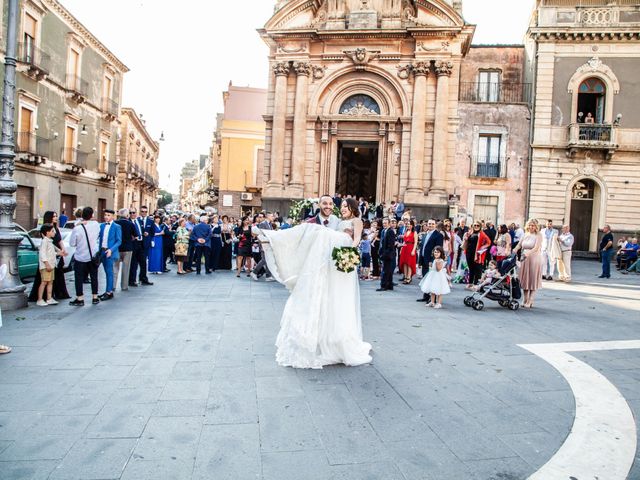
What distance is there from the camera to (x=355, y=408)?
13.7 ft

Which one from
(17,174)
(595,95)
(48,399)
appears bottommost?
(48,399)

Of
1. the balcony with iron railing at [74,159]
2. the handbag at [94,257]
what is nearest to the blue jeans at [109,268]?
the handbag at [94,257]

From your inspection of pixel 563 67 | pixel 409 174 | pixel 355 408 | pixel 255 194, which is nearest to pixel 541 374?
pixel 355 408

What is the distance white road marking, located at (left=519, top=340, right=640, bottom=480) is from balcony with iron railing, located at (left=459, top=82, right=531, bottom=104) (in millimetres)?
25736

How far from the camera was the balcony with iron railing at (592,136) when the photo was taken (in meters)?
24.3

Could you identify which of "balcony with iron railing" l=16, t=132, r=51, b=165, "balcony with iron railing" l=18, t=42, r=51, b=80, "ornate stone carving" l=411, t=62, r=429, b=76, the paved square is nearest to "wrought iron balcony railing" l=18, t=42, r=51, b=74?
"balcony with iron railing" l=18, t=42, r=51, b=80

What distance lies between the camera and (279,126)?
24.4 meters

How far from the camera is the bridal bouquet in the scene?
5.42 m

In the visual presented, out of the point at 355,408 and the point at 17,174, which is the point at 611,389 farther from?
the point at 17,174

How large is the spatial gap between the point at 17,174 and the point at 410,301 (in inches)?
900

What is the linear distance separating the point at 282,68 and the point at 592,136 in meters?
16.5

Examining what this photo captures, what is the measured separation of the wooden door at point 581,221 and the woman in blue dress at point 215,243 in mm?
19734

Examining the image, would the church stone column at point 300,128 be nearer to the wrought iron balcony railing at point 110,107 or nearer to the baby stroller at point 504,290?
the baby stroller at point 504,290

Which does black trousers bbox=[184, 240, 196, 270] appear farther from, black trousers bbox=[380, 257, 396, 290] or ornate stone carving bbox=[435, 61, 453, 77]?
ornate stone carving bbox=[435, 61, 453, 77]
